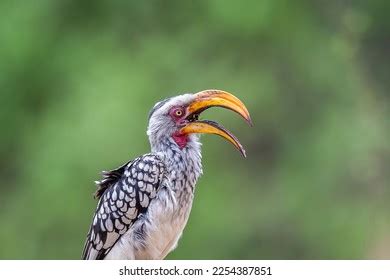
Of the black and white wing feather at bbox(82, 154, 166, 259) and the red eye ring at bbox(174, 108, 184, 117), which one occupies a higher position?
the red eye ring at bbox(174, 108, 184, 117)

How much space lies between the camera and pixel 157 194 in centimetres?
267

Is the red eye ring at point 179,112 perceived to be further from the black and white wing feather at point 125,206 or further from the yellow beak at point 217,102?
the black and white wing feather at point 125,206

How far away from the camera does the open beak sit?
7.96ft

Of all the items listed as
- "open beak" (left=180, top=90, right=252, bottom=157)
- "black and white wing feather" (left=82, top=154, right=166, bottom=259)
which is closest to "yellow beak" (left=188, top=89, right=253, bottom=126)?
"open beak" (left=180, top=90, right=252, bottom=157)

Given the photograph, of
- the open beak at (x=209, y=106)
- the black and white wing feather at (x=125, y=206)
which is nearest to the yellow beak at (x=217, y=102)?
the open beak at (x=209, y=106)

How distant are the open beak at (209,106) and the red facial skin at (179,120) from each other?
0.5 inches

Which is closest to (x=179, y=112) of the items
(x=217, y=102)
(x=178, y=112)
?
(x=178, y=112)

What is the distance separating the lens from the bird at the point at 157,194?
2.63m

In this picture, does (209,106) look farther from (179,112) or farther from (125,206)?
(125,206)

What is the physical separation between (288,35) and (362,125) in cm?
88

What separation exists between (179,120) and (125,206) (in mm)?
274

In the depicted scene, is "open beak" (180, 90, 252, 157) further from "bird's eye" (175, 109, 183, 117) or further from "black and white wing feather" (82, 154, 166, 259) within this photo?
"black and white wing feather" (82, 154, 166, 259)
